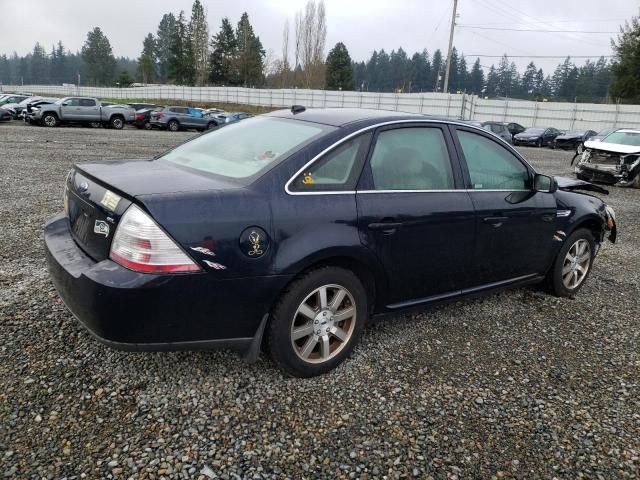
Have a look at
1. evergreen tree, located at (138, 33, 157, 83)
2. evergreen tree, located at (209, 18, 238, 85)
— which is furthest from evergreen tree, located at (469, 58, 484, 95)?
evergreen tree, located at (138, 33, 157, 83)

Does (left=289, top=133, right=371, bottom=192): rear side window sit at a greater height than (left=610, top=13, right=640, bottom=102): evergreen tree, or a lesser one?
lesser

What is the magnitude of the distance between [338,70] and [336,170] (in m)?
74.9

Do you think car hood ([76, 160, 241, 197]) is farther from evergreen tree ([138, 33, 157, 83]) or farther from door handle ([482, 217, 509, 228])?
evergreen tree ([138, 33, 157, 83])

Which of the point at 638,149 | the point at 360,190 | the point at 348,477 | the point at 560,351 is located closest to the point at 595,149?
the point at 638,149

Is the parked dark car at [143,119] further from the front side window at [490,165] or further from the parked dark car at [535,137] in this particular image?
the front side window at [490,165]

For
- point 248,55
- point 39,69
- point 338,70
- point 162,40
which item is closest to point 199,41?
point 248,55

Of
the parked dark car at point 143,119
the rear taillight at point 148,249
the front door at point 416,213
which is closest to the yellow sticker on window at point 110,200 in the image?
the rear taillight at point 148,249

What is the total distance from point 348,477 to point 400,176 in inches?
72.0

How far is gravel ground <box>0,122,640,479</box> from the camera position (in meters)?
2.35

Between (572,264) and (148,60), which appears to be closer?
(572,264)

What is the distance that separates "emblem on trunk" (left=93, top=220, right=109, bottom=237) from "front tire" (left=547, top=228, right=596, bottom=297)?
12.3 ft

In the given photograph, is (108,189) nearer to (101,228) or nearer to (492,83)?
(101,228)

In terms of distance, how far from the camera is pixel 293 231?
2.69 meters

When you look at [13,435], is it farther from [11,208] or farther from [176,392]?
[11,208]
